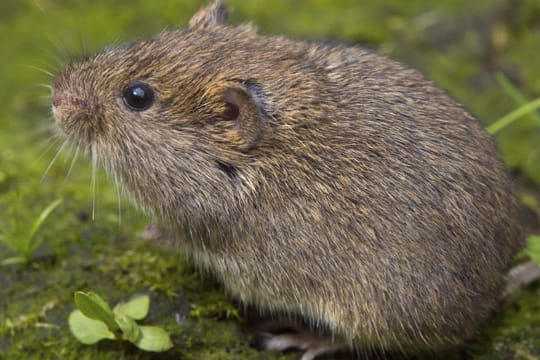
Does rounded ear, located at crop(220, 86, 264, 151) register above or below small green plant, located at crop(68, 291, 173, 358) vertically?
above

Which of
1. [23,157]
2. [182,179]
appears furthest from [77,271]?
[23,157]

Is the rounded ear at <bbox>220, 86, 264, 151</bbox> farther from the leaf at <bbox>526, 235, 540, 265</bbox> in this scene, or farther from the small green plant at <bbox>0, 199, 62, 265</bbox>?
the leaf at <bbox>526, 235, 540, 265</bbox>

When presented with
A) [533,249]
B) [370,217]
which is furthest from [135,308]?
[533,249]

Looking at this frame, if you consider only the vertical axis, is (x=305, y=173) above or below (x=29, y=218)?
below

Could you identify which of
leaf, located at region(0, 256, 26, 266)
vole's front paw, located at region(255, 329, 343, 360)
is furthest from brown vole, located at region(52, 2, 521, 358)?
leaf, located at region(0, 256, 26, 266)

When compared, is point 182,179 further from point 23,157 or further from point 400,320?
point 23,157

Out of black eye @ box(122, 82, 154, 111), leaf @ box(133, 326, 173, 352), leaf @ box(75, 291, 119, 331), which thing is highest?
black eye @ box(122, 82, 154, 111)

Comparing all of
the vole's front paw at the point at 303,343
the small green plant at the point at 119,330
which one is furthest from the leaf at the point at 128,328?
the vole's front paw at the point at 303,343
